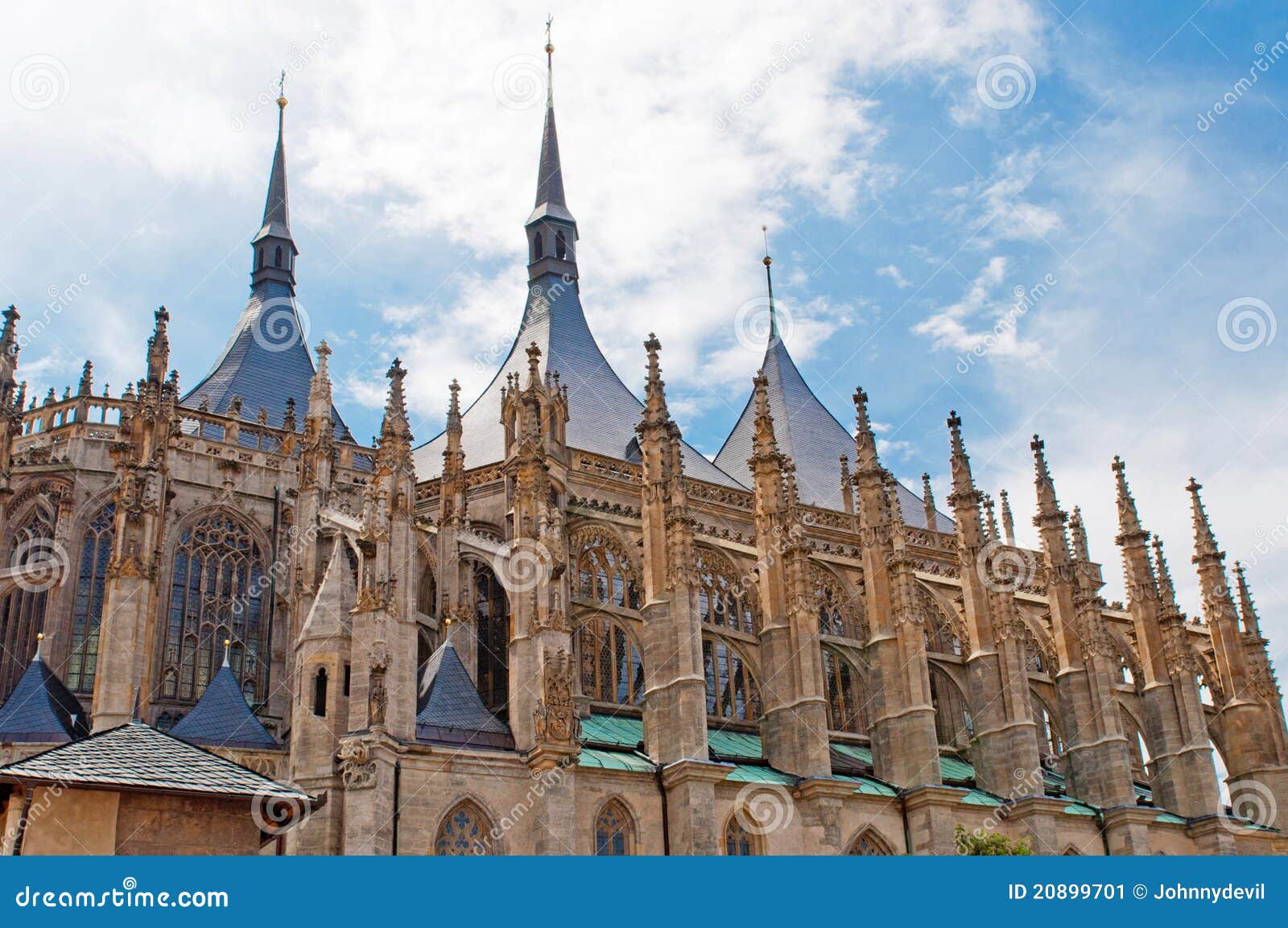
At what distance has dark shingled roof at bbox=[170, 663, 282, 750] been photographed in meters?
23.7

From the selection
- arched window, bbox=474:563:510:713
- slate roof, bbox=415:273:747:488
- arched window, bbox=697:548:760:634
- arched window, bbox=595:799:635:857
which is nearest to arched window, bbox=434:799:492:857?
arched window, bbox=595:799:635:857

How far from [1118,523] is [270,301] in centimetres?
2639

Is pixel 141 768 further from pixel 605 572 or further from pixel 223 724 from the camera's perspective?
pixel 605 572

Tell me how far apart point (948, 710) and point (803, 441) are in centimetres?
1168

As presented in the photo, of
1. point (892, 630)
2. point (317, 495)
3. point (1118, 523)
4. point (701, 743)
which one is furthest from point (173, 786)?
point (1118, 523)

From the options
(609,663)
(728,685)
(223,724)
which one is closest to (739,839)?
(609,663)

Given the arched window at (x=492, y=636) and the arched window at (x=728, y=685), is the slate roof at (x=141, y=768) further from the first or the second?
the arched window at (x=728, y=685)

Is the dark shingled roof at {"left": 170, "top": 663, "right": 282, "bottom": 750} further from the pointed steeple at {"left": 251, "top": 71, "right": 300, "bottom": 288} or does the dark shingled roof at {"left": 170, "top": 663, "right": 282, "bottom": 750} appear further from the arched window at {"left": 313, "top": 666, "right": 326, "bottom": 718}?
the pointed steeple at {"left": 251, "top": 71, "right": 300, "bottom": 288}

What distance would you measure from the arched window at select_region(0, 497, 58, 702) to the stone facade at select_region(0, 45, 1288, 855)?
0.10 m

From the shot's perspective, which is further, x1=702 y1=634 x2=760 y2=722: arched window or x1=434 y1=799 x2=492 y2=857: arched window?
x1=702 y1=634 x2=760 y2=722: arched window

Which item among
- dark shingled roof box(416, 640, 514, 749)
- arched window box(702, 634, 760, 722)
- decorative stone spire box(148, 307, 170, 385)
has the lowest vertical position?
dark shingled roof box(416, 640, 514, 749)

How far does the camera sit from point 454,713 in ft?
77.9

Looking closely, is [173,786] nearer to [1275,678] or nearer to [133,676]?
[133,676]

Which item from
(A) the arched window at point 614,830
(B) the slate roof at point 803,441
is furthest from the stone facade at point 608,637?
(B) the slate roof at point 803,441
